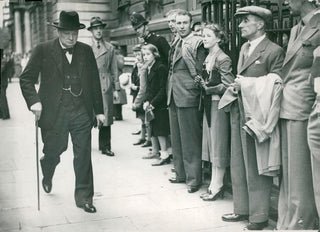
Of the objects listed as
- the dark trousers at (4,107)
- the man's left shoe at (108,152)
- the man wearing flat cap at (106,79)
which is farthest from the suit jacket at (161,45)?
the dark trousers at (4,107)

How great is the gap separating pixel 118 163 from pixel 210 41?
291cm

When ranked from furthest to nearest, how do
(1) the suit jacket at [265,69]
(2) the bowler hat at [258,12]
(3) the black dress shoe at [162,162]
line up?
1. (3) the black dress shoe at [162,162]
2. (2) the bowler hat at [258,12]
3. (1) the suit jacket at [265,69]

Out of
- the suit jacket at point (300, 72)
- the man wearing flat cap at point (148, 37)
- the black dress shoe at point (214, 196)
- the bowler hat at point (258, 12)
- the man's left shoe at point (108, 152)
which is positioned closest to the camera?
the suit jacket at point (300, 72)

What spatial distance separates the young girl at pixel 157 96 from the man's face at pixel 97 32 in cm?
82

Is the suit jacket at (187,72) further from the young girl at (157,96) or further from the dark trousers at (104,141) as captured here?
the dark trousers at (104,141)

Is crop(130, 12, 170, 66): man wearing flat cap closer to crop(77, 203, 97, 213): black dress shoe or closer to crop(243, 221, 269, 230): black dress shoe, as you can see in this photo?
crop(77, 203, 97, 213): black dress shoe

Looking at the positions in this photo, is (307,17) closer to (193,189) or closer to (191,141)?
(191,141)

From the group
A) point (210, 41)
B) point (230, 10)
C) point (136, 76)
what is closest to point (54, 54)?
point (210, 41)

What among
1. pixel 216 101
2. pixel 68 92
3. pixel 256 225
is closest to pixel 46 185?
pixel 68 92

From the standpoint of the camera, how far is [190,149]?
5.73m

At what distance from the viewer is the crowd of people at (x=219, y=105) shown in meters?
3.95

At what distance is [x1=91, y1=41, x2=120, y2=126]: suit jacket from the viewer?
779cm

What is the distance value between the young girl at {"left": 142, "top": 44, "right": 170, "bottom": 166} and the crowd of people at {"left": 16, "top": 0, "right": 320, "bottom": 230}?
1cm

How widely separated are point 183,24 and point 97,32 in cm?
209
